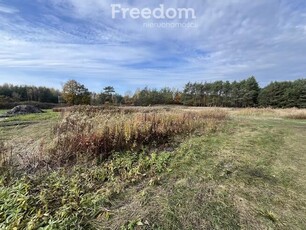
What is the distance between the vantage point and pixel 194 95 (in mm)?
48500

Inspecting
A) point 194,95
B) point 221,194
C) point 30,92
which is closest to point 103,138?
point 221,194

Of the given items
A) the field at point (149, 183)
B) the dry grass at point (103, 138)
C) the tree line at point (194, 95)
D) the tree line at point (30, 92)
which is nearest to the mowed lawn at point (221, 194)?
the field at point (149, 183)

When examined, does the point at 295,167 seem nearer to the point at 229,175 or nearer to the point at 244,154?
the point at 244,154

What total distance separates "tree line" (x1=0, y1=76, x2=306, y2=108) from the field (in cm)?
3518

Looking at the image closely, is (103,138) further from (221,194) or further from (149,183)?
(221,194)

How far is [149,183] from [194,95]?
46625 mm

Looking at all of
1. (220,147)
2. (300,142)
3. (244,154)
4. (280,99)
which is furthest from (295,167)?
(280,99)

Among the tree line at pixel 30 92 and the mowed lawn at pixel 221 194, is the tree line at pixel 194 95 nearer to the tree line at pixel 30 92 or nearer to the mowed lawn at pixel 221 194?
the tree line at pixel 30 92

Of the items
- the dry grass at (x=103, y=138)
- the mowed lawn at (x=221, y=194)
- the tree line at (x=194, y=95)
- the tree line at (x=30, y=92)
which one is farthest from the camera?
the tree line at (x=30, y=92)

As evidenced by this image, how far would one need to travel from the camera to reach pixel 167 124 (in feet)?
20.2

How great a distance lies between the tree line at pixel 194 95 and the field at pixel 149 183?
35180 millimetres

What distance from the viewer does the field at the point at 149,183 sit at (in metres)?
2.42

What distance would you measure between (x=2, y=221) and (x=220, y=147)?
421 cm

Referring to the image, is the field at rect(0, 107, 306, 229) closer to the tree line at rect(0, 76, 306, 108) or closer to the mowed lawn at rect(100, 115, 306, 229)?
the mowed lawn at rect(100, 115, 306, 229)
